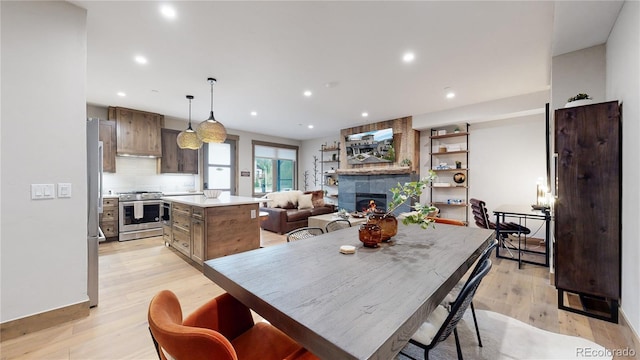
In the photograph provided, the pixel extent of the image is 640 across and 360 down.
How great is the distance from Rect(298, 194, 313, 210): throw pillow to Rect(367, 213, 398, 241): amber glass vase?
14.8ft

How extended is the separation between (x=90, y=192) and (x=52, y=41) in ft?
4.21

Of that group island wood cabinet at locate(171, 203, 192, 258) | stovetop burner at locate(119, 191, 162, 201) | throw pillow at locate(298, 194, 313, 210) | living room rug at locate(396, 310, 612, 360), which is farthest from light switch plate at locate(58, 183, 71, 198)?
throw pillow at locate(298, 194, 313, 210)

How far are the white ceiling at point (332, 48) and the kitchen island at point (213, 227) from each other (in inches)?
73.3

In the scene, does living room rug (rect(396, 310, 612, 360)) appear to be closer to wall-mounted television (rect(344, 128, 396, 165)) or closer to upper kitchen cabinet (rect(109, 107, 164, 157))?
wall-mounted television (rect(344, 128, 396, 165))

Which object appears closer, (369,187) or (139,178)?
(139,178)

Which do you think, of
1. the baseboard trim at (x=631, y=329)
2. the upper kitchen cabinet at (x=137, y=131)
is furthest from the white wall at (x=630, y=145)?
the upper kitchen cabinet at (x=137, y=131)

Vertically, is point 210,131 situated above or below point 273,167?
above

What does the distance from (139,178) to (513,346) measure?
22.2 feet

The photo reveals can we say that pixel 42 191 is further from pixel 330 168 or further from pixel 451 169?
pixel 330 168

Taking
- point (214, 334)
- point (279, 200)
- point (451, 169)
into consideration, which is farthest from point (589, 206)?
point (279, 200)

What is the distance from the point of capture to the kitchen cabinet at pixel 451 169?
5648mm

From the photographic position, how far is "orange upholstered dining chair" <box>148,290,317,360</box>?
67 cm

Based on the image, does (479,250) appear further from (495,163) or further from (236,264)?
(495,163)

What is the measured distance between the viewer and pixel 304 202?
6305 mm
